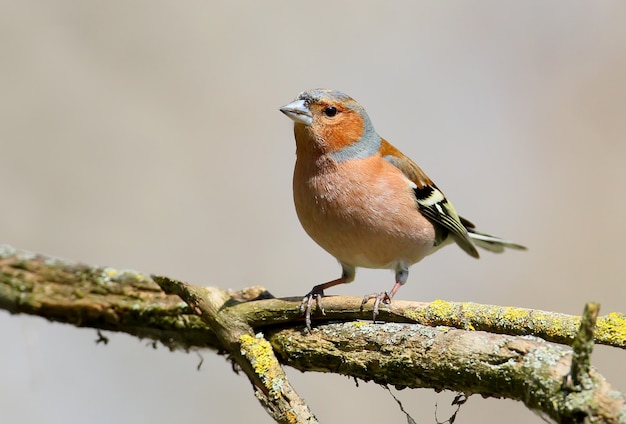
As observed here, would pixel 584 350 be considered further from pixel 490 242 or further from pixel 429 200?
pixel 490 242

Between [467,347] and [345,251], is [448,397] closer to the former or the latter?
[345,251]

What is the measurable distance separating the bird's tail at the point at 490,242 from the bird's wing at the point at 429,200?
0.37 meters

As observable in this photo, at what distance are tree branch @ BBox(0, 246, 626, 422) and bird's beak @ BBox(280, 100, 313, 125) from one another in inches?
40.2

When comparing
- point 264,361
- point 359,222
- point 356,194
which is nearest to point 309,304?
point 264,361

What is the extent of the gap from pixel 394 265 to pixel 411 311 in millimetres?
1061

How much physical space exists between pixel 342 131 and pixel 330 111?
144 millimetres

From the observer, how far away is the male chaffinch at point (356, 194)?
12.7 ft

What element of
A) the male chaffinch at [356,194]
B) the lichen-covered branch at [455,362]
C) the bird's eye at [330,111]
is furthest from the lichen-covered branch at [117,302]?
the bird's eye at [330,111]

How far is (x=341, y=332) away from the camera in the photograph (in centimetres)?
312

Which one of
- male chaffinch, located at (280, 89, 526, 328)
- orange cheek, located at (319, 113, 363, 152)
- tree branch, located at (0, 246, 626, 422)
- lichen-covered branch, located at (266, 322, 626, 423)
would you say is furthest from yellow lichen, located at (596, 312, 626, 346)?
orange cheek, located at (319, 113, 363, 152)

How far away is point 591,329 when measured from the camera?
6.36 ft

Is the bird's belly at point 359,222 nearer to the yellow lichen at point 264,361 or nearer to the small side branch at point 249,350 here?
the small side branch at point 249,350

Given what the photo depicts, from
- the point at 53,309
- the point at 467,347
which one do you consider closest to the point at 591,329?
the point at 467,347

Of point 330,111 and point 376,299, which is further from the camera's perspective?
point 330,111
